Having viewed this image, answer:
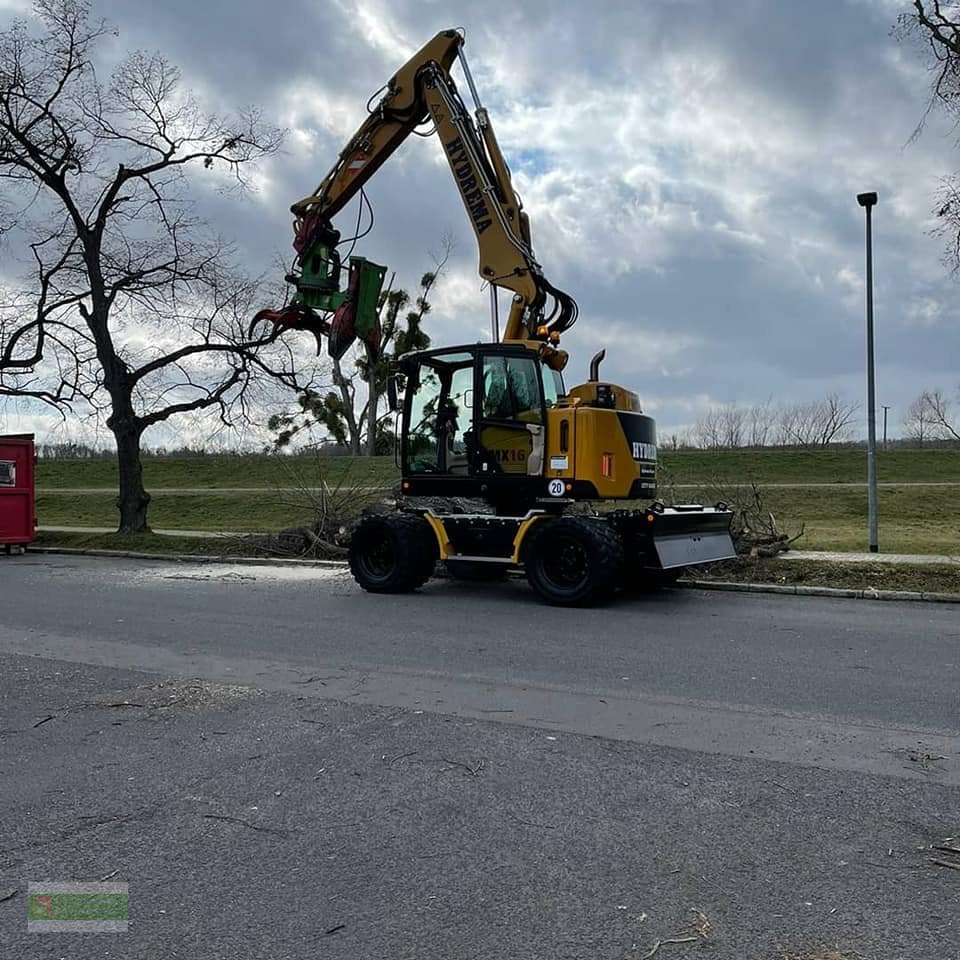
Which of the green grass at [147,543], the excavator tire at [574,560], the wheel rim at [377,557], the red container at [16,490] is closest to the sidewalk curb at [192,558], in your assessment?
the green grass at [147,543]

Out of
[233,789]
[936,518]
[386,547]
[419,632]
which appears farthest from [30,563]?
[936,518]

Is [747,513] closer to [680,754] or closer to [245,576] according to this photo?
[245,576]

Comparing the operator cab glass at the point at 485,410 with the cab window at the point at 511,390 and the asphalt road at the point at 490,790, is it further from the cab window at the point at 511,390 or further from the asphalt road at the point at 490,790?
the asphalt road at the point at 490,790

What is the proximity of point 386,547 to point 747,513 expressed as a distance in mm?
6498

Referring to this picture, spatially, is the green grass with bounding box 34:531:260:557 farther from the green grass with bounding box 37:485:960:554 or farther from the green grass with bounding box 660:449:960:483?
the green grass with bounding box 660:449:960:483

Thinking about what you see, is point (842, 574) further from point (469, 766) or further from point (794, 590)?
point (469, 766)

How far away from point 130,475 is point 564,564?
46.6 feet

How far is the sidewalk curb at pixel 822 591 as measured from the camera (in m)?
11.5

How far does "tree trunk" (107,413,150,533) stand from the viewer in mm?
21422

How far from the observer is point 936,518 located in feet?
87.8

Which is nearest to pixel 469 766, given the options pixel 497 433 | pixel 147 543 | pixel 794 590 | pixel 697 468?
pixel 497 433

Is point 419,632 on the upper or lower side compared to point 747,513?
lower

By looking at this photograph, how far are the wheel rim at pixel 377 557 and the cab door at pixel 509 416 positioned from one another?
1.66m

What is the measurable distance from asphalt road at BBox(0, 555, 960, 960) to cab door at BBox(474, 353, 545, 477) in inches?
131
